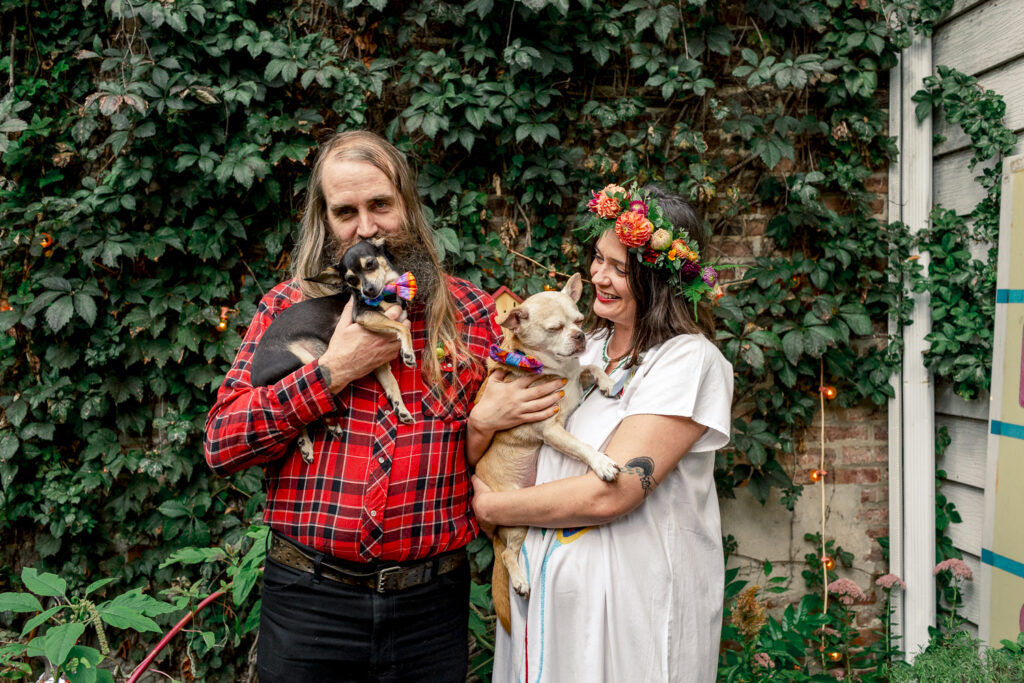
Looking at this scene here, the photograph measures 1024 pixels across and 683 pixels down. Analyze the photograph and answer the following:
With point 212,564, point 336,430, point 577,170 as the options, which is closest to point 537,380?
point 336,430

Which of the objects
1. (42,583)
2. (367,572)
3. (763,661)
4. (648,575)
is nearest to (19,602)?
(42,583)

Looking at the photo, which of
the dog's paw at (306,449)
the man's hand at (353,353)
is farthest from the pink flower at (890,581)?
the dog's paw at (306,449)

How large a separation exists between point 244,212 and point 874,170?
3.29 metres

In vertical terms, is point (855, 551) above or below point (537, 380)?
below

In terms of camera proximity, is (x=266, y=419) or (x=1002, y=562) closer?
(x=266, y=419)

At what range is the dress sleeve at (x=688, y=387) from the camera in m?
1.91

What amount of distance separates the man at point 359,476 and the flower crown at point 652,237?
59cm

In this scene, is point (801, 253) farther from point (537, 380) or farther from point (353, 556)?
point (353, 556)

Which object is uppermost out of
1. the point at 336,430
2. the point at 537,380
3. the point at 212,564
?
the point at 537,380

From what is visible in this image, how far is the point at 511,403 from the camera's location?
2113mm

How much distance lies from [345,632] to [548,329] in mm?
1096

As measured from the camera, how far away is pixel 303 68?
320cm

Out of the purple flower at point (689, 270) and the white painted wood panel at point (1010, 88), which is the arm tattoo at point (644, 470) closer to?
the purple flower at point (689, 270)

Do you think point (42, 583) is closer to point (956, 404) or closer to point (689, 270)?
point (689, 270)
